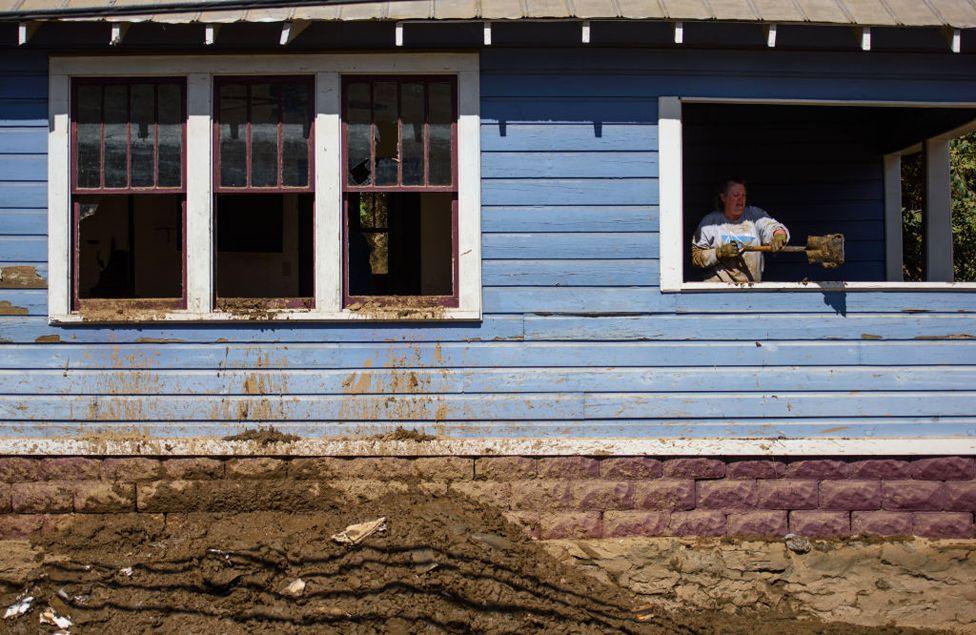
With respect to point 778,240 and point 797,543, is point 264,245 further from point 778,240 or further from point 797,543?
point 797,543

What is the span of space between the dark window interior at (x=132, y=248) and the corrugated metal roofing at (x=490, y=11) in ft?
14.3

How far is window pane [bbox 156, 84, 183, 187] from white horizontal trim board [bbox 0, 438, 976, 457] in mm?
1772

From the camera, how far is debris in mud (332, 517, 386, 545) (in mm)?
5594

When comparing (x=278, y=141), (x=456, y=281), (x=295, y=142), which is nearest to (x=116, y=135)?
(x=278, y=141)

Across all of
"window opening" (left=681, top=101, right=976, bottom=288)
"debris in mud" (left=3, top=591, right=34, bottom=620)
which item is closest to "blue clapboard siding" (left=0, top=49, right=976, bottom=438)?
"debris in mud" (left=3, top=591, right=34, bottom=620)

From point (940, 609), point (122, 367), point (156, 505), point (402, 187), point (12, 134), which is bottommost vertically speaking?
point (940, 609)

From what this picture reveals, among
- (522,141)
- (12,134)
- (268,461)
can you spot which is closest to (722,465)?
(522,141)

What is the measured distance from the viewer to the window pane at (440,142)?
5.92 m

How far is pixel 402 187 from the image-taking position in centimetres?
588

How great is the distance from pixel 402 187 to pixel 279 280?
468cm

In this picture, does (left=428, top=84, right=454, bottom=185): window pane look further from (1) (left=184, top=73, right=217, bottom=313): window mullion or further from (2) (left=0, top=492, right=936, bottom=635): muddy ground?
(2) (left=0, top=492, right=936, bottom=635): muddy ground

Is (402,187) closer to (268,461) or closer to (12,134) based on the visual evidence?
(268,461)

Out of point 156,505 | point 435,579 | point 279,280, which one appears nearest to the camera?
point 435,579

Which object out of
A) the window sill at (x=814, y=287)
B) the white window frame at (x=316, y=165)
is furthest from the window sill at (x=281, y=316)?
the window sill at (x=814, y=287)
